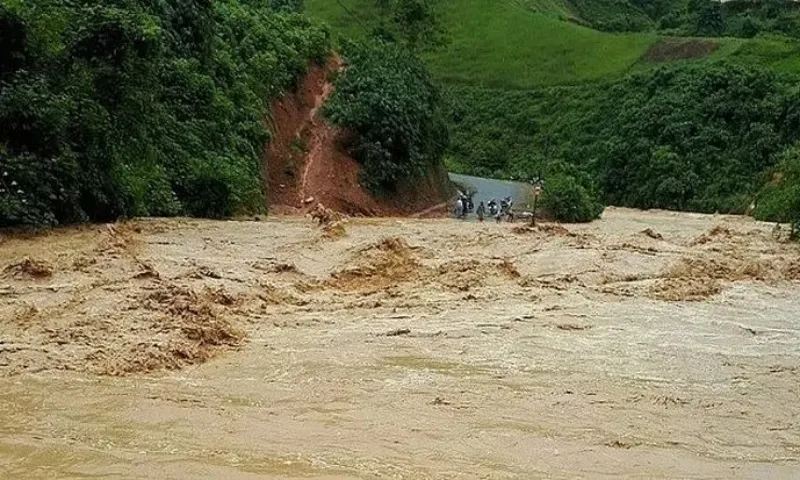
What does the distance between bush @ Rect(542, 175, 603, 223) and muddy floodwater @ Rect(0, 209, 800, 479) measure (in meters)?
11.0

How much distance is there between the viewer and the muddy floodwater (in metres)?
7.16

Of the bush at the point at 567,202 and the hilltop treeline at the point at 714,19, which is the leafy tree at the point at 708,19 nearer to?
the hilltop treeline at the point at 714,19

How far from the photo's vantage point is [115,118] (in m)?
18.7

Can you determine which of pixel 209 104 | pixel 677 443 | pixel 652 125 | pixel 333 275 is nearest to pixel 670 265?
pixel 333 275

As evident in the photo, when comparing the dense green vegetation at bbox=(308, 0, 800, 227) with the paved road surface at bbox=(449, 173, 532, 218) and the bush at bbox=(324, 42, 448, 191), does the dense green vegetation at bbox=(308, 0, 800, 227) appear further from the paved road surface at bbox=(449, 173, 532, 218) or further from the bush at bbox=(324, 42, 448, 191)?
the bush at bbox=(324, 42, 448, 191)

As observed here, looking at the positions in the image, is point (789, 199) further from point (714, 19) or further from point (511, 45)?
point (714, 19)

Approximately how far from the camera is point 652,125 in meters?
45.0

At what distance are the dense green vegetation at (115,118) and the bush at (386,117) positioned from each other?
5.24 meters

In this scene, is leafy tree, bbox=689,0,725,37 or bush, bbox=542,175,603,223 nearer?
bush, bbox=542,175,603,223

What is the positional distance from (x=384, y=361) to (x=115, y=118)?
1088 centimetres

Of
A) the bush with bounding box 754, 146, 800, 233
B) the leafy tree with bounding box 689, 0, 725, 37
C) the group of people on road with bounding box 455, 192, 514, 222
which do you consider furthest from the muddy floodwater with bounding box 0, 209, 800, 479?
the leafy tree with bounding box 689, 0, 725, 37

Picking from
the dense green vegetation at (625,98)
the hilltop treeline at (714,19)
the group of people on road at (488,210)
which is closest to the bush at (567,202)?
the dense green vegetation at (625,98)

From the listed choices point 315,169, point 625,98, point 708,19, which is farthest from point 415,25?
point 708,19

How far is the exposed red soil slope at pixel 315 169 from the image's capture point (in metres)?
28.0
